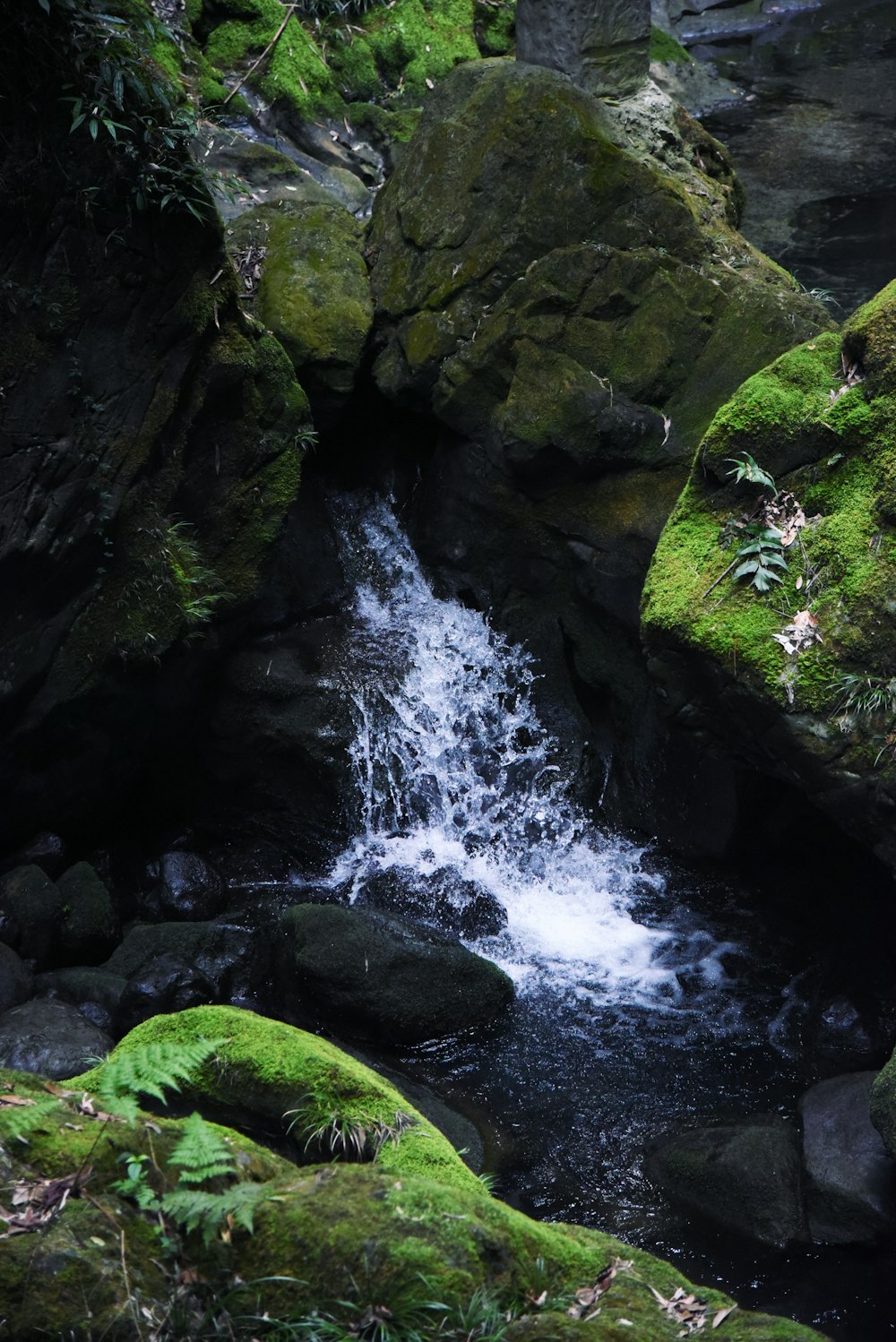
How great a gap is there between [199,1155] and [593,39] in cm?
991

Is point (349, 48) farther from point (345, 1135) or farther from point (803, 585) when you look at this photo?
point (345, 1135)

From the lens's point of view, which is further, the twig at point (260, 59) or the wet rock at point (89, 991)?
the twig at point (260, 59)

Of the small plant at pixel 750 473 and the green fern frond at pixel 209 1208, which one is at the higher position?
the small plant at pixel 750 473

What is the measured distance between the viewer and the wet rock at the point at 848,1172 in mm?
5672

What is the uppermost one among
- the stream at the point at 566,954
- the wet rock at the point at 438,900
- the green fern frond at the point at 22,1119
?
the green fern frond at the point at 22,1119

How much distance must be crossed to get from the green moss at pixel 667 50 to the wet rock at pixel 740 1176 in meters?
17.4

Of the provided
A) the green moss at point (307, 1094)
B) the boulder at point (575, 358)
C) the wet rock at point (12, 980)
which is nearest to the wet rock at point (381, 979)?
the wet rock at point (12, 980)

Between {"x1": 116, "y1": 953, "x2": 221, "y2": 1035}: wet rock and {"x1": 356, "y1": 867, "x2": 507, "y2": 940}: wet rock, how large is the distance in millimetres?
1424

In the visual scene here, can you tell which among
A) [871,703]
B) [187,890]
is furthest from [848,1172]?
[187,890]

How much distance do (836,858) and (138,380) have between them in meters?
5.52

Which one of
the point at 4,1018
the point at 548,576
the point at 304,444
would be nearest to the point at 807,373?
the point at 548,576

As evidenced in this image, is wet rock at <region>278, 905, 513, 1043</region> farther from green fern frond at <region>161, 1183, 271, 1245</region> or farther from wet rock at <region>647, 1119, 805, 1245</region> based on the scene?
green fern frond at <region>161, 1183, 271, 1245</region>

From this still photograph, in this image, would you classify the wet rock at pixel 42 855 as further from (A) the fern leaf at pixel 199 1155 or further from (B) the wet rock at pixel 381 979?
(A) the fern leaf at pixel 199 1155

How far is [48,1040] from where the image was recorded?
6.52m
